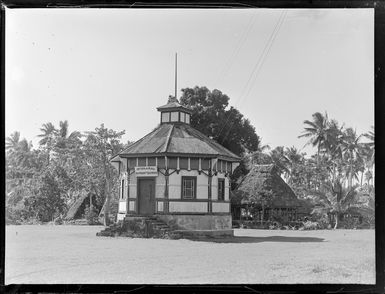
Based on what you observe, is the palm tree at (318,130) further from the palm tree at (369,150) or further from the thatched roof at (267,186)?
the thatched roof at (267,186)

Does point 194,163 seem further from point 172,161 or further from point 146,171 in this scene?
point 146,171

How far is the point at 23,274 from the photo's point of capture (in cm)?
1237

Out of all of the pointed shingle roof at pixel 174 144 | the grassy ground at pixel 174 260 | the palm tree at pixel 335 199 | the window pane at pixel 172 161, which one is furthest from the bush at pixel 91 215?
the palm tree at pixel 335 199

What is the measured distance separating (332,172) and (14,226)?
12.5 meters

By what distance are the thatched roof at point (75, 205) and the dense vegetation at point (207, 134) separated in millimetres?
149

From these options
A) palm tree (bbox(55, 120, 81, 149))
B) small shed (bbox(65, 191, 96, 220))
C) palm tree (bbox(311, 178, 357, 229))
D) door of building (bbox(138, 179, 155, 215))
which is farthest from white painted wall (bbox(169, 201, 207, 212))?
palm tree (bbox(311, 178, 357, 229))

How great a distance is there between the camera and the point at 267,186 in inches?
1042

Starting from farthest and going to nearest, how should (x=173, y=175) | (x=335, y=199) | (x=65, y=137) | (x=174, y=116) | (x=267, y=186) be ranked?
(x=267, y=186) → (x=335, y=199) → (x=174, y=116) → (x=173, y=175) → (x=65, y=137)

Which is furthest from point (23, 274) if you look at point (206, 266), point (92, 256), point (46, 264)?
point (206, 266)

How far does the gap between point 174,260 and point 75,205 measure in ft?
21.5

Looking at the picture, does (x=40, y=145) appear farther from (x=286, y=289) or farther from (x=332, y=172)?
(x=332, y=172)

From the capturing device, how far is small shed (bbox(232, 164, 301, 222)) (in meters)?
25.8

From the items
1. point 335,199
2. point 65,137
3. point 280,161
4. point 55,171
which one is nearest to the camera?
point 65,137

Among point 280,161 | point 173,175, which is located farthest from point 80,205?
point 280,161
